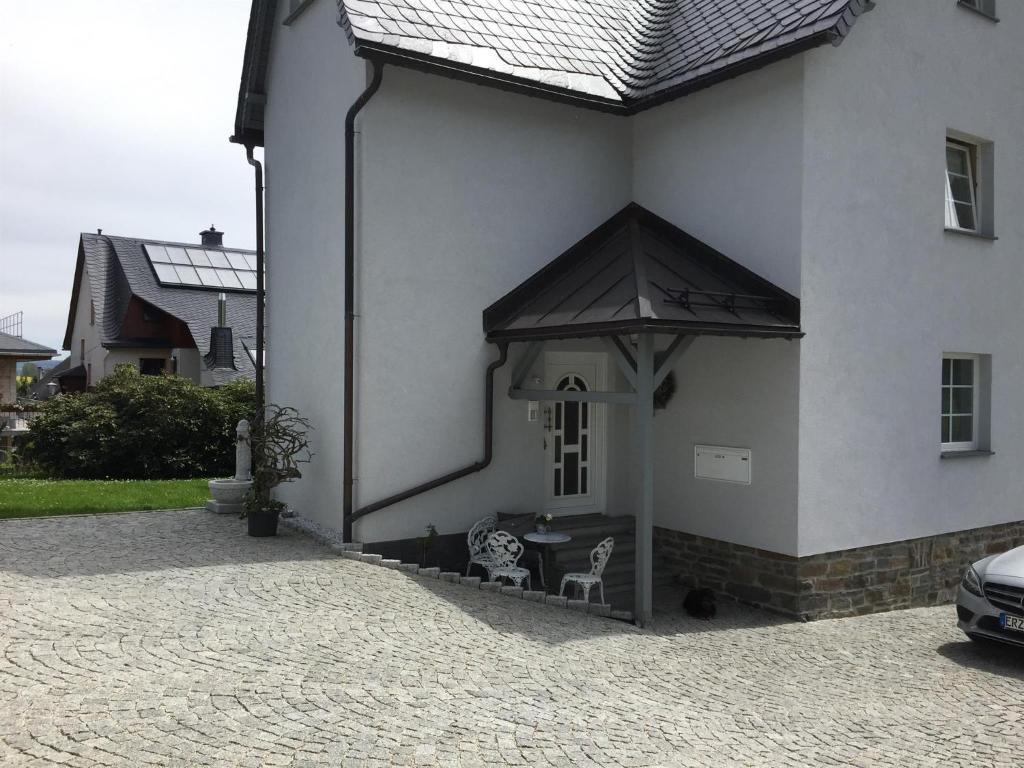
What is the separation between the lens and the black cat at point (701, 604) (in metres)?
9.13

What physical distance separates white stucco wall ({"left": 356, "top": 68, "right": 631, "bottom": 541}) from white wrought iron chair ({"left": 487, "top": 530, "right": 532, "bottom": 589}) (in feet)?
2.51

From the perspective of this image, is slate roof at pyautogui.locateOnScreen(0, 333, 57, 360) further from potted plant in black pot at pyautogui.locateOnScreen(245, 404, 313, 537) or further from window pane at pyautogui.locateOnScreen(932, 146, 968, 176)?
window pane at pyautogui.locateOnScreen(932, 146, 968, 176)

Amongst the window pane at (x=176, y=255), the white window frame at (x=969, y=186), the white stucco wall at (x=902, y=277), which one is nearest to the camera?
the white stucco wall at (x=902, y=277)

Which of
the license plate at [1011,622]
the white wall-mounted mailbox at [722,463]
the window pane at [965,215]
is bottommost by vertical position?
the license plate at [1011,622]

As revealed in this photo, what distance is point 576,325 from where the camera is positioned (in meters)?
8.66

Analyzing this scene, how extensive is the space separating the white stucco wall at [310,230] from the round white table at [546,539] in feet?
7.42

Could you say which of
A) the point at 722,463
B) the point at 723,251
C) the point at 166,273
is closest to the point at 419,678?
the point at 722,463

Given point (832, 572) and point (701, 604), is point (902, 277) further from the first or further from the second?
point (701, 604)

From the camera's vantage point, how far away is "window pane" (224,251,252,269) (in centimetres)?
3222

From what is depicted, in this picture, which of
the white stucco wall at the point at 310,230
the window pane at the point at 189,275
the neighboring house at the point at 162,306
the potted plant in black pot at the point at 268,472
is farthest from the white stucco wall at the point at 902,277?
the window pane at the point at 189,275

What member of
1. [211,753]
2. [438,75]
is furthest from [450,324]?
[211,753]

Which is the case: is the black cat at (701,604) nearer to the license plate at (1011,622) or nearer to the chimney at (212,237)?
the license plate at (1011,622)

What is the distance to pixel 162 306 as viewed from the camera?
28734 millimetres

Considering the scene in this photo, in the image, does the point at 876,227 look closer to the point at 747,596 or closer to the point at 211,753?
the point at 747,596
